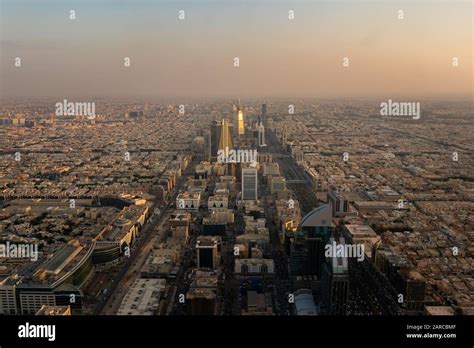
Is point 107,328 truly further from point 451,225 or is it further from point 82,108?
point 451,225

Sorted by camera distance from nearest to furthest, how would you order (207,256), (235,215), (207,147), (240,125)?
1. (207,256)
2. (235,215)
3. (207,147)
4. (240,125)

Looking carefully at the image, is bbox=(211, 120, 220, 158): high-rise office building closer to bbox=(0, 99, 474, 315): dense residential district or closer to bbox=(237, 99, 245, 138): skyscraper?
bbox=(0, 99, 474, 315): dense residential district

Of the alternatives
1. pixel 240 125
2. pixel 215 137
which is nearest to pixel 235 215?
pixel 215 137

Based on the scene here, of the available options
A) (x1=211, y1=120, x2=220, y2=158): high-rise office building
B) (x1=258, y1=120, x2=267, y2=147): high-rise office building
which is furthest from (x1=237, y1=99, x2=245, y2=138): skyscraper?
(x1=211, y1=120, x2=220, y2=158): high-rise office building

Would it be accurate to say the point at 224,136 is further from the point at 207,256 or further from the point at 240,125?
the point at 207,256

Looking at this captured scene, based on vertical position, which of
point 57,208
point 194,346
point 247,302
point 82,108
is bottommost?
point 247,302

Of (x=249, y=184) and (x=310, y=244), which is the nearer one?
(x=310, y=244)

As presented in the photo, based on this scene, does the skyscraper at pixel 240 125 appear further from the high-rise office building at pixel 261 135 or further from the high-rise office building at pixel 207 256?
the high-rise office building at pixel 207 256

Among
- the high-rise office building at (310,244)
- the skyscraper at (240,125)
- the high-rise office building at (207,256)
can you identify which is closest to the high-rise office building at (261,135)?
the skyscraper at (240,125)

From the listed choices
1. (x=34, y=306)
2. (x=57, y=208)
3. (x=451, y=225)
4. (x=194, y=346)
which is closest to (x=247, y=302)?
(x=34, y=306)
